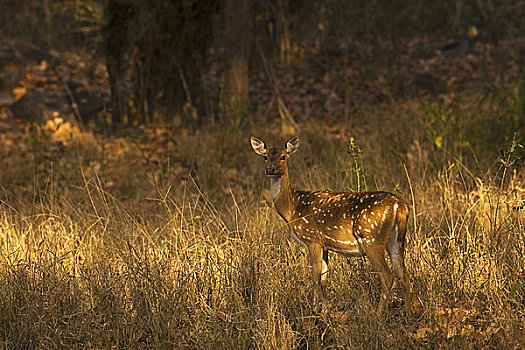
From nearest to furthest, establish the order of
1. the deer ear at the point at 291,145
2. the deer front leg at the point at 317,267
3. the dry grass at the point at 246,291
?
the dry grass at the point at 246,291
the deer front leg at the point at 317,267
the deer ear at the point at 291,145

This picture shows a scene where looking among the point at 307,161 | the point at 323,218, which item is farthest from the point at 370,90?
the point at 323,218

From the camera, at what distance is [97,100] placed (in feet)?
46.6

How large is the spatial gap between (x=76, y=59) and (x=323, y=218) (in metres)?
14.2

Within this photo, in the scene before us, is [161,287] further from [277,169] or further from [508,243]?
[508,243]

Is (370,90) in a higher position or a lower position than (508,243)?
lower

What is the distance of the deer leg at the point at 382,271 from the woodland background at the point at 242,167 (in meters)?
0.19

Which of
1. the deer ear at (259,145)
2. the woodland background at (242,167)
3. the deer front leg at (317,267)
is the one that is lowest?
the woodland background at (242,167)

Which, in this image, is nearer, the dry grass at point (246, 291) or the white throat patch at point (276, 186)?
the dry grass at point (246, 291)

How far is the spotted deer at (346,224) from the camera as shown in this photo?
5121 mm

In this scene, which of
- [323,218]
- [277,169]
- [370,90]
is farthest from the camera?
[370,90]

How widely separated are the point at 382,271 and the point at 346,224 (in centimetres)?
44

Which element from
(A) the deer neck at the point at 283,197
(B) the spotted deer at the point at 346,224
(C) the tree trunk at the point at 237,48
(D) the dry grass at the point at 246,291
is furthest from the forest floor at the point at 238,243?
(C) the tree trunk at the point at 237,48

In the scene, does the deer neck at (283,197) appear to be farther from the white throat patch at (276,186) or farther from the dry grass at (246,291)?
the dry grass at (246,291)

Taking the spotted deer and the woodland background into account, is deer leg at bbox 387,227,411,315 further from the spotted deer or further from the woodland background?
the woodland background
